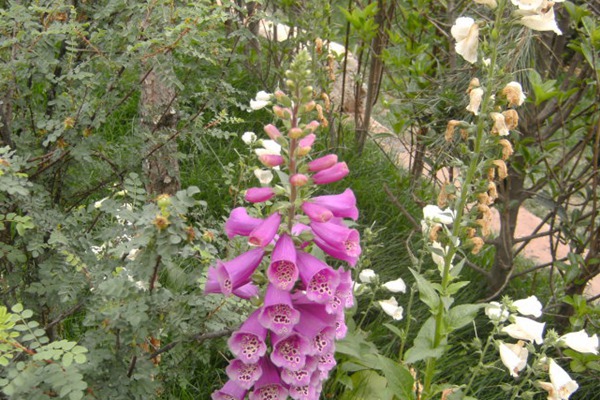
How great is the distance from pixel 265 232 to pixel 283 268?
0.10 meters

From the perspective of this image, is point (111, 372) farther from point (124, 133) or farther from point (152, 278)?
point (124, 133)

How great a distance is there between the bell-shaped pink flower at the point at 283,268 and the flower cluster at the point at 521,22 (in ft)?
3.33

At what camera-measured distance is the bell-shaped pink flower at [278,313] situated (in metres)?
1.79

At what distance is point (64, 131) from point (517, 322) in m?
1.71

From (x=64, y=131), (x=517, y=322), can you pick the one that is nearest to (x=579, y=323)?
(x=517, y=322)

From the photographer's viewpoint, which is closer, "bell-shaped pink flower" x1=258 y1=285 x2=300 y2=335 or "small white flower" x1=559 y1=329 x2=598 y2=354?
"bell-shaped pink flower" x1=258 y1=285 x2=300 y2=335

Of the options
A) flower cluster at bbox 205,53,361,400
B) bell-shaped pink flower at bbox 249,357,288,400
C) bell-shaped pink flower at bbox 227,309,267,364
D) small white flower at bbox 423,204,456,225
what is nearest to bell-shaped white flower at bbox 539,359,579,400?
small white flower at bbox 423,204,456,225

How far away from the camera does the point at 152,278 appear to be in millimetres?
1976

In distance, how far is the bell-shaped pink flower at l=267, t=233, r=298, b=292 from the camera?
1783 mm

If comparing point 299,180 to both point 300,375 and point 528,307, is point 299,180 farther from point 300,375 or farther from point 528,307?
point 528,307

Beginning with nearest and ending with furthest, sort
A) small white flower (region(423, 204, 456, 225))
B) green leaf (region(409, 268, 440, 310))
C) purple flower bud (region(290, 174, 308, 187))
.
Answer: purple flower bud (region(290, 174, 308, 187)) → green leaf (region(409, 268, 440, 310)) → small white flower (region(423, 204, 456, 225))

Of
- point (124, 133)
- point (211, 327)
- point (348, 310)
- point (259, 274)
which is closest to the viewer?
point (259, 274)

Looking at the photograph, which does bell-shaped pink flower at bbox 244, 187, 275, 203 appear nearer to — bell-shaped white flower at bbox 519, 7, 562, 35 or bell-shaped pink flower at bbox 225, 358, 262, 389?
bell-shaped pink flower at bbox 225, 358, 262, 389

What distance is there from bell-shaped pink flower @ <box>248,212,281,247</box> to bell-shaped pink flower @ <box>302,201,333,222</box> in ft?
0.26
